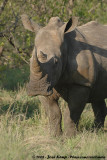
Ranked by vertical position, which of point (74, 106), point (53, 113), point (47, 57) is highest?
point (47, 57)

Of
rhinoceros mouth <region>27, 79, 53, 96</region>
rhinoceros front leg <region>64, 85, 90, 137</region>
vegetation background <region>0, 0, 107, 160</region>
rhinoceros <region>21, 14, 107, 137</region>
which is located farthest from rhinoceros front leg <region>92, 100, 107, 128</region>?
rhinoceros mouth <region>27, 79, 53, 96</region>

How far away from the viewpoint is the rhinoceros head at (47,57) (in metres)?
5.72

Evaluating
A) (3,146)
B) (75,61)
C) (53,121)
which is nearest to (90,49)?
(75,61)

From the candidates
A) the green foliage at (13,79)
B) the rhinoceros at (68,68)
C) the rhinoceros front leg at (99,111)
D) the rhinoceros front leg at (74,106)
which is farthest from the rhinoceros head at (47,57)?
the green foliage at (13,79)

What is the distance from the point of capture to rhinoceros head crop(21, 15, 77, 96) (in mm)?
5723

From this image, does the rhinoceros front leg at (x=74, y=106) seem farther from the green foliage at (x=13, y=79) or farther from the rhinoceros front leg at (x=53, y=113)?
the green foliage at (x=13, y=79)

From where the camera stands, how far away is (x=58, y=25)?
21.9 ft

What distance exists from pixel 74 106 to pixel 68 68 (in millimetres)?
650

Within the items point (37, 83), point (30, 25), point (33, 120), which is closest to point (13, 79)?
point (33, 120)

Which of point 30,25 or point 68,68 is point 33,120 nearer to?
point 68,68

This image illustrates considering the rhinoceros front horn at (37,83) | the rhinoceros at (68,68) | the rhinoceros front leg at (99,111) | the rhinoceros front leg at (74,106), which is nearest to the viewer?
the rhinoceros front horn at (37,83)

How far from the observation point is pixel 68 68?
648 centimetres

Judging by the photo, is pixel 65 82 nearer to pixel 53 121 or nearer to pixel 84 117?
pixel 53 121

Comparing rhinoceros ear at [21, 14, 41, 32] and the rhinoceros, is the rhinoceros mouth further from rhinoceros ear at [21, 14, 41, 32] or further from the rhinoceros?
rhinoceros ear at [21, 14, 41, 32]
